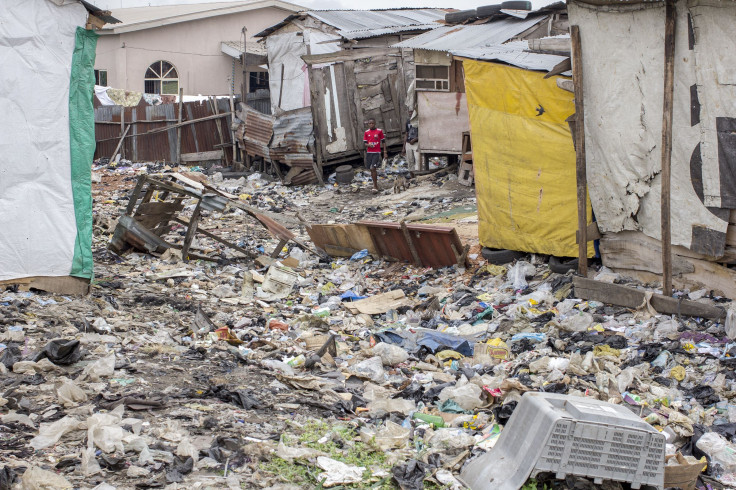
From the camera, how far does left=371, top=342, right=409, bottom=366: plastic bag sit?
6.70 m

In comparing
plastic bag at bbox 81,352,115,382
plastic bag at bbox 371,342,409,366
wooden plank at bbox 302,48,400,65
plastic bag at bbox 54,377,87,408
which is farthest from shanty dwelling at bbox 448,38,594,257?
wooden plank at bbox 302,48,400,65

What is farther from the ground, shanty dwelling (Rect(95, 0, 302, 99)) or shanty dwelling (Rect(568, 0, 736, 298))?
shanty dwelling (Rect(95, 0, 302, 99))

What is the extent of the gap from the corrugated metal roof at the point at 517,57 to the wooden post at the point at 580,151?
0.35 m

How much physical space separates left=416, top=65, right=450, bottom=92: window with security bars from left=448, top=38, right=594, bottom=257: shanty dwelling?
629 cm

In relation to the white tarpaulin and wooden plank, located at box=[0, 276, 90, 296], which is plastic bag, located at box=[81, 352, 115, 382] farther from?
the white tarpaulin

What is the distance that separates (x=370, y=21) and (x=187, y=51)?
676cm

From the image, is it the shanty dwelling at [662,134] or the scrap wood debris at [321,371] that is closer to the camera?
the scrap wood debris at [321,371]

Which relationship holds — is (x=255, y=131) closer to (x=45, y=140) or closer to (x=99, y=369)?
(x=45, y=140)

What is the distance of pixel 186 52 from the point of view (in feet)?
80.8

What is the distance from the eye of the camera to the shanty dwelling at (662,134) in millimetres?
6512

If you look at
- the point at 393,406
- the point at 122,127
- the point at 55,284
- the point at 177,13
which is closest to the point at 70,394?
the point at 393,406

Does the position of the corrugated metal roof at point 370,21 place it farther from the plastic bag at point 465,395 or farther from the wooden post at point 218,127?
the plastic bag at point 465,395

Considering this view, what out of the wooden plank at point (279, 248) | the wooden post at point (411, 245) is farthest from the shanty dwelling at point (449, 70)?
the wooden plank at point (279, 248)

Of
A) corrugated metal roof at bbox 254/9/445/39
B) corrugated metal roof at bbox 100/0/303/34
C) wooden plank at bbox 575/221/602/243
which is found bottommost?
wooden plank at bbox 575/221/602/243
